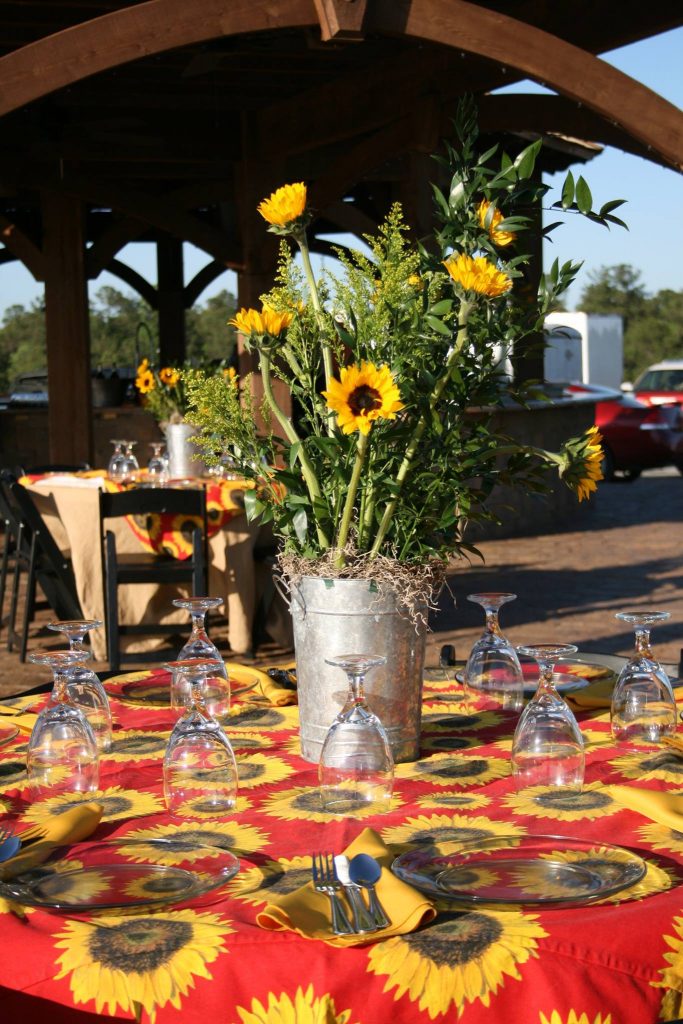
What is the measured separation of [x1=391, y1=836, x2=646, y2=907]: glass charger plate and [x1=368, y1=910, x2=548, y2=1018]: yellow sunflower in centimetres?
8

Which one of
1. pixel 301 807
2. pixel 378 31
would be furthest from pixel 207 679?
pixel 378 31

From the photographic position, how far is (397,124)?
9.08 m

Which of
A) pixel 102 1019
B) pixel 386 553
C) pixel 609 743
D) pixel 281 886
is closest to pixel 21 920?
pixel 102 1019

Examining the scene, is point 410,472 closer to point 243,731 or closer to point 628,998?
point 243,731

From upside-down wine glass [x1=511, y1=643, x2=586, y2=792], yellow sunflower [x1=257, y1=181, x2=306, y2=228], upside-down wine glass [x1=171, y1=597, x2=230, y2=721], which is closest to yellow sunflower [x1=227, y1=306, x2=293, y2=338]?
yellow sunflower [x1=257, y1=181, x2=306, y2=228]

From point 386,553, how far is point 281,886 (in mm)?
644

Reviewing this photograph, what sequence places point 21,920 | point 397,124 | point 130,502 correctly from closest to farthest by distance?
point 21,920, point 130,502, point 397,124

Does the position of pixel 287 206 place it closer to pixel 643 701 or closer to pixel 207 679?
pixel 207 679

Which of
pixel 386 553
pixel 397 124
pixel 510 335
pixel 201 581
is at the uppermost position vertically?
pixel 397 124

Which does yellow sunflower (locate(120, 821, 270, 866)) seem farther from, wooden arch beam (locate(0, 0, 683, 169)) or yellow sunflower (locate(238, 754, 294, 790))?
wooden arch beam (locate(0, 0, 683, 169))

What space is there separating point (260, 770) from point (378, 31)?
3906 millimetres

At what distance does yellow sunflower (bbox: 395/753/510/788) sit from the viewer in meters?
2.10

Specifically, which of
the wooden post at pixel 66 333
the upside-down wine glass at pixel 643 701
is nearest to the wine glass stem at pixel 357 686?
the upside-down wine glass at pixel 643 701

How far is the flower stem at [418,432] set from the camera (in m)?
2.08
